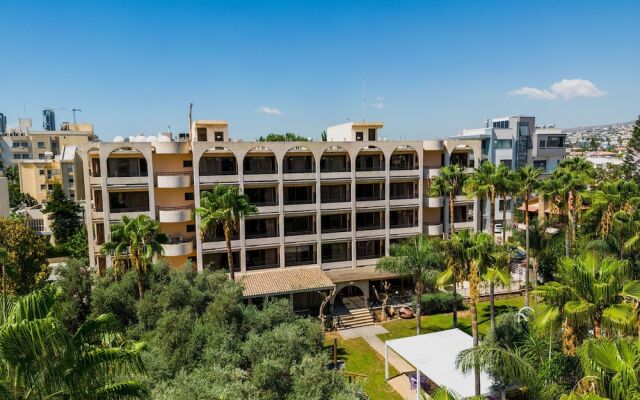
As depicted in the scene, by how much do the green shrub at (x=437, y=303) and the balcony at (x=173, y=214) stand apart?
24.4 metres

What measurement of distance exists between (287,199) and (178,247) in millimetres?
11925

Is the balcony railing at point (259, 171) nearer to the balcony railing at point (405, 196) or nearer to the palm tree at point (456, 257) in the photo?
the balcony railing at point (405, 196)

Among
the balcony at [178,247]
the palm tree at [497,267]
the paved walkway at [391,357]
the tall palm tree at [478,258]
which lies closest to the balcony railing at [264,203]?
the balcony at [178,247]

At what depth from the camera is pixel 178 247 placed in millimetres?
40594

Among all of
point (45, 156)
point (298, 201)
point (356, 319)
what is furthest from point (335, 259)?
point (45, 156)

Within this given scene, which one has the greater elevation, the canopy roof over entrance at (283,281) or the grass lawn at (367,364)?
the canopy roof over entrance at (283,281)

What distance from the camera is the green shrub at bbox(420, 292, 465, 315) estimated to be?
1634 inches

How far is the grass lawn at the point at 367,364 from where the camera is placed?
2853 centimetres

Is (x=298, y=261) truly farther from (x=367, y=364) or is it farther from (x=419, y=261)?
(x=419, y=261)

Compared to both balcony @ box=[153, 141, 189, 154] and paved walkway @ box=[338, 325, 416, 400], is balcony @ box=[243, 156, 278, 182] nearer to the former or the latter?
balcony @ box=[153, 141, 189, 154]

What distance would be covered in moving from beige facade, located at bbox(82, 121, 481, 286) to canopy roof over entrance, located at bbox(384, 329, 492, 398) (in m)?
15.2

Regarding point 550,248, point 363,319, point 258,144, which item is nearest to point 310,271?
point 363,319

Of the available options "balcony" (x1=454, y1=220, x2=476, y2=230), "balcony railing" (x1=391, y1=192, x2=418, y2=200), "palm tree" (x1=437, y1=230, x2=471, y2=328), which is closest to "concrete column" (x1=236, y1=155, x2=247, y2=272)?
"balcony railing" (x1=391, y1=192, x2=418, y2=200)

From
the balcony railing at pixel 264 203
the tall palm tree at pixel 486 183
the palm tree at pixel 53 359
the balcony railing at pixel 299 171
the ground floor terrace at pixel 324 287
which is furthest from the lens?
the balcony railing at pixel 299 171
